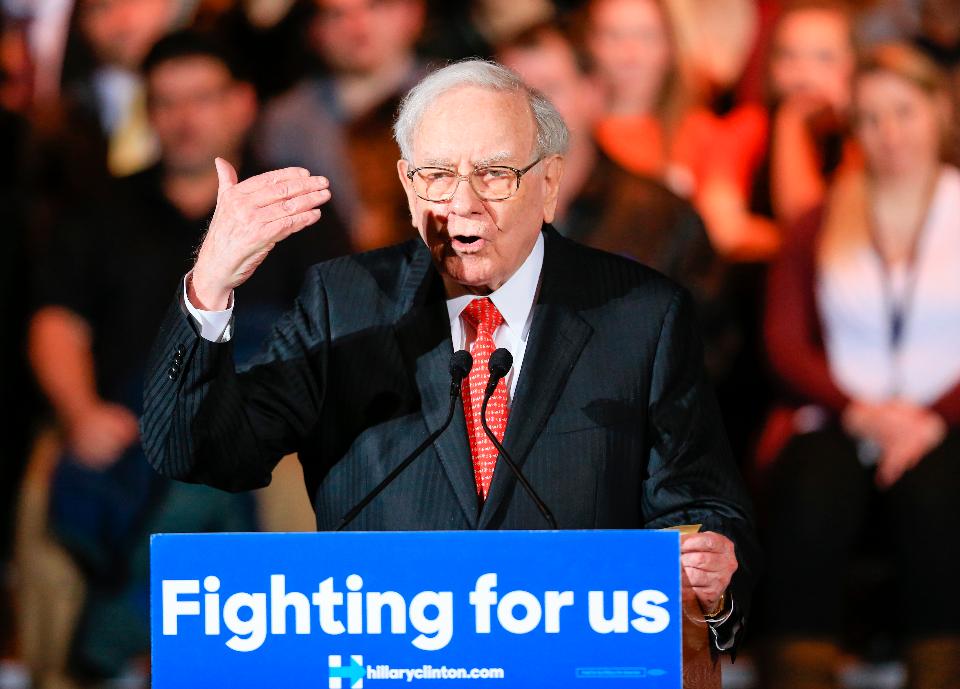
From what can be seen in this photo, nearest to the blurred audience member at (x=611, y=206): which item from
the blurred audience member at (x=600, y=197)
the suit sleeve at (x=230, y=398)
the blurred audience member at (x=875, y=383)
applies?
the blurred audience member at (x=600, y=197)

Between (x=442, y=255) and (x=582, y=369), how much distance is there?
256mm

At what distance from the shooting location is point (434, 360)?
1884mm

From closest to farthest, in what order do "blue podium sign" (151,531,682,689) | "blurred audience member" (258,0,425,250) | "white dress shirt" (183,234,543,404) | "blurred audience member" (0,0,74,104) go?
"blue podium sign" (151,531,682,689) < "white dress shirt" (183,234,543,404) < "blurred audience member" (258,0,425,250) < "blurred audience member" (0,0,74,104)

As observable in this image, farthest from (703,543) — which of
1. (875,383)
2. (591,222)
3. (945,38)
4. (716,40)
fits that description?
(945,38)

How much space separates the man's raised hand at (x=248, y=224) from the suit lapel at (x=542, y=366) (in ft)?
1.29

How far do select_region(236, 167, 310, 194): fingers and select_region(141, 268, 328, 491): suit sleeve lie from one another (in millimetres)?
161

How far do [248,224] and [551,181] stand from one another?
0.53 m

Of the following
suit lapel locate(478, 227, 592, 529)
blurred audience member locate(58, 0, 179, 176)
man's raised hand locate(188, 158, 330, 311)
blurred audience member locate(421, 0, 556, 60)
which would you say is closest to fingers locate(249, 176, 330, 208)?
man's raised hand locate(188, 158, 330, 311)

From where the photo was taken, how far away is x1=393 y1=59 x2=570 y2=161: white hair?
183 centimetres

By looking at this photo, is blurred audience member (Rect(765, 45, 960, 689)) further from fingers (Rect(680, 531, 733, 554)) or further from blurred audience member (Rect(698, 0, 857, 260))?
fingers (Rect(680, 531, 733, 554))

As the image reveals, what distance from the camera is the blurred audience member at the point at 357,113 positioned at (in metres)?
4.20

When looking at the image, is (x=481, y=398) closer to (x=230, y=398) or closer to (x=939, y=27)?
(x=230, y=398)

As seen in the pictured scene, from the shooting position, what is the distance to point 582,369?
6.16 ft

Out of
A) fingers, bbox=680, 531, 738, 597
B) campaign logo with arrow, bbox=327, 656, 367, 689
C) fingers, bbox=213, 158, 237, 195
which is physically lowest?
campaign logo with arrow, bbox=327, 656, 367, 689
